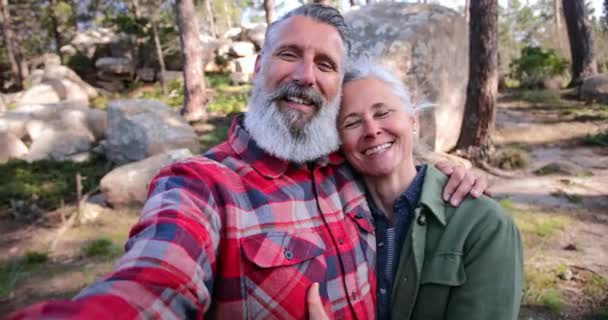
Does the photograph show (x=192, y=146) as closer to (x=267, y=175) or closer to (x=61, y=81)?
(x=267, y=175)

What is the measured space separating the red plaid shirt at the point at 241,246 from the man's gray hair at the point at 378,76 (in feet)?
1.22

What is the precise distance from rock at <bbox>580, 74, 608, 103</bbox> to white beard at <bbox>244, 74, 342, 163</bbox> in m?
10.00

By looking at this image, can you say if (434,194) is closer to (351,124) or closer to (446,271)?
(446,271)

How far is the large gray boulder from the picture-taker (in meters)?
6.23

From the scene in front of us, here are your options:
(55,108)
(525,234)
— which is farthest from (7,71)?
(525,234)

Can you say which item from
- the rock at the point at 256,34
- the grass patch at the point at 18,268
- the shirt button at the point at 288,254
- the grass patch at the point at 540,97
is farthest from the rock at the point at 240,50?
the shirt button at the point at 288,254

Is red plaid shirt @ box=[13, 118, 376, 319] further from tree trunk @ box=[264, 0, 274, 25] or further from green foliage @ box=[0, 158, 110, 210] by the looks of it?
tree trunk @ box=[264, 0, 274, 25]

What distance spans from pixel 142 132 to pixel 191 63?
11.3 ft

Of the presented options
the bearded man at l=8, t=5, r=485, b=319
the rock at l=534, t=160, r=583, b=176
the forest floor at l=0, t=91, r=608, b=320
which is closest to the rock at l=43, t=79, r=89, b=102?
the forest floor at l=0, t=91, r=608, b=320

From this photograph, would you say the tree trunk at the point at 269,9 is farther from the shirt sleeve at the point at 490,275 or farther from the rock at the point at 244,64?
the shirt sleeve at the point at 490,275

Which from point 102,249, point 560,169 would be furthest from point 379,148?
point 560,169

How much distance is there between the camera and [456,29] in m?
7.12

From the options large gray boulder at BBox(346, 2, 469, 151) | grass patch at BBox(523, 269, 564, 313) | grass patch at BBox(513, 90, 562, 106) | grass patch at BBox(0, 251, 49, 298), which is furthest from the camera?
grass patch at BBox(513, 90, 562, 106)

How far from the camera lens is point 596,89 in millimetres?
9422
